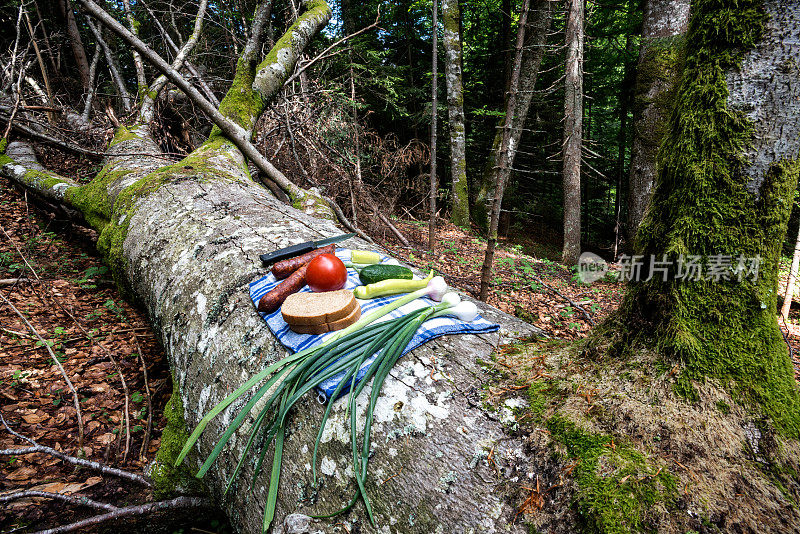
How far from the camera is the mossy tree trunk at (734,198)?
87 cm

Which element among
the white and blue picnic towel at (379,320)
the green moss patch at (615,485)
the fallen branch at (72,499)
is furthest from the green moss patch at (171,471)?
the green moss patch at (615,485)

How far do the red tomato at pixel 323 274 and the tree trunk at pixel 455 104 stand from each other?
7.16 m

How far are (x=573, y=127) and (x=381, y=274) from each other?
640 centimetres

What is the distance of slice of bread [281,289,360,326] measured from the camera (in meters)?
1.33

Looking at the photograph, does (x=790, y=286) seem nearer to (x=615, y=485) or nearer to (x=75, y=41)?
(x=615, y=485)

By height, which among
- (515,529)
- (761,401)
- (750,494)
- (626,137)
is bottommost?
(515,529)

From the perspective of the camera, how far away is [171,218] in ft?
8.23

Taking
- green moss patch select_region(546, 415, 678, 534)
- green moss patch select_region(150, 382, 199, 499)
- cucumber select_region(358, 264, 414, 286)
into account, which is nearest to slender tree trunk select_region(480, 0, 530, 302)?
cucumber select_region(358, 264, 414, 286)

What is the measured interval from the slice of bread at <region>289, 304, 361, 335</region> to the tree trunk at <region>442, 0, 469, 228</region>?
736 cm

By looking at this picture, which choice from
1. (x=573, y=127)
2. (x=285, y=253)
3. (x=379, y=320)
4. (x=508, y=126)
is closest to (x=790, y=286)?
(x=573, y=127)

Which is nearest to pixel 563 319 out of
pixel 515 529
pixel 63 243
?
pixel 515 529

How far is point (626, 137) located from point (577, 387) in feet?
48.0

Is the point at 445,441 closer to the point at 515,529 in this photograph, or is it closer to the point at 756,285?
the point at 515,529

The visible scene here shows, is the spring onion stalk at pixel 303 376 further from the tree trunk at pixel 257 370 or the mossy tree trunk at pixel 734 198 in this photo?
the mossy tree trunk at pixel 734 198
